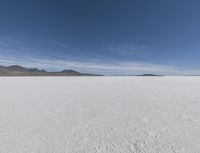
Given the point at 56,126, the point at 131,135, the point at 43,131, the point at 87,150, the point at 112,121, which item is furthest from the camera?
the point at 112,121

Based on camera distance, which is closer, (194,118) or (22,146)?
(22,146)

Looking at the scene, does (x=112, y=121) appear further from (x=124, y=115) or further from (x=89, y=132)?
(x=89, y=132)

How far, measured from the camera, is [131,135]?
6.67 feet

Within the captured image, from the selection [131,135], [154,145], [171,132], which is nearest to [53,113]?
[131,135]

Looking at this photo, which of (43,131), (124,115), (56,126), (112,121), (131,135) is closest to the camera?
(131,135)

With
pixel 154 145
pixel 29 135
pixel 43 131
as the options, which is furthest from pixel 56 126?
pixel 154 145

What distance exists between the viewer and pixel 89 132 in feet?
7.02

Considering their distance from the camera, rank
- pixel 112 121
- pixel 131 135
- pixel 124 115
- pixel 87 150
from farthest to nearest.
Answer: pixel 124 115, pixel 112 121, pixel 131 135, pixel 87 150

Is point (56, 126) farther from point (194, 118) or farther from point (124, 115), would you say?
point (194, 118)

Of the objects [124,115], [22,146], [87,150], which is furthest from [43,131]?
[124,115]

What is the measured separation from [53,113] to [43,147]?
1391mm

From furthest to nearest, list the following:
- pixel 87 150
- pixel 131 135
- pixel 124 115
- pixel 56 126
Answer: pixel 124 115, pixel 56 126, pixel 131 135, pixel 87 150

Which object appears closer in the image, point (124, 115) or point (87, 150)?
point (87, 150)

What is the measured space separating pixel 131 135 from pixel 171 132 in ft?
2.29
